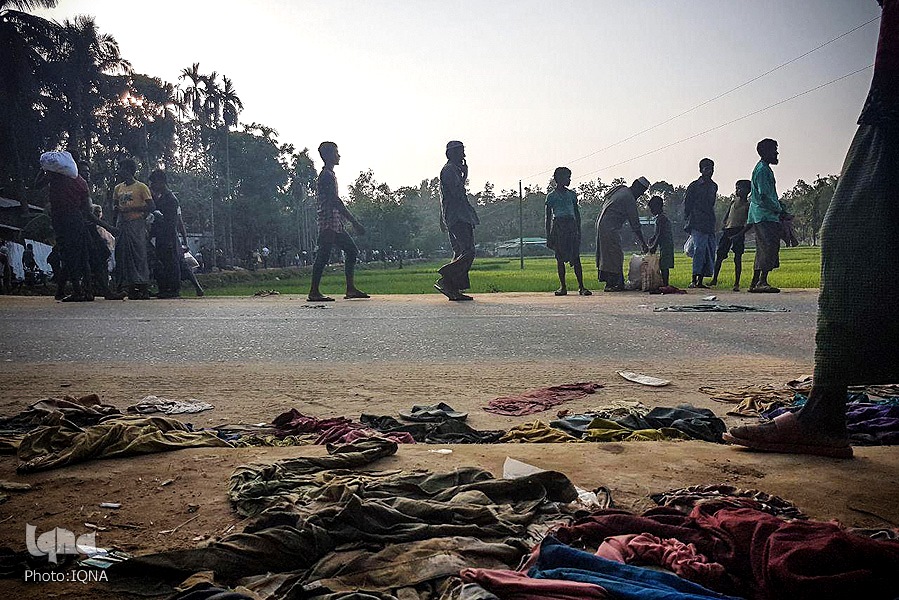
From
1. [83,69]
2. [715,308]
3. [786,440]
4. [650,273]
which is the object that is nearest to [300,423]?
[786,440]

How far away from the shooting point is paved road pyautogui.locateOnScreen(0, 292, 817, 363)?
217 inches

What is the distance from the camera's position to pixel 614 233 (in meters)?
13.7

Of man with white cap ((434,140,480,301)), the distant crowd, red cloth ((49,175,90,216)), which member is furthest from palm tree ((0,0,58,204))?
man with white cap ((434,140,480,301))

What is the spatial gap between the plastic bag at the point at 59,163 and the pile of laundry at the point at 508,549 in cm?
1039

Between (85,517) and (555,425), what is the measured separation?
2.08 metres

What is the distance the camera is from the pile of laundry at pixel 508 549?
158 centimetres

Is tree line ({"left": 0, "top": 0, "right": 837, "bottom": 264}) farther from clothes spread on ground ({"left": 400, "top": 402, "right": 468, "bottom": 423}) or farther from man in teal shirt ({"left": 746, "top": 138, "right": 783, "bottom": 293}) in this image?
clothes spread on ground ({"left": 400, "top": 402, "right": 468, "bottom": 423})

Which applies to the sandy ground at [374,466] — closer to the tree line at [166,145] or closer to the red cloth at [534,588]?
the red cloth at [534,588]

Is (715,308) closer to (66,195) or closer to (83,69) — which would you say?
(66,195)

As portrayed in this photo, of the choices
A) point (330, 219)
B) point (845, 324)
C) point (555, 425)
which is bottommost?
point (555, 425)

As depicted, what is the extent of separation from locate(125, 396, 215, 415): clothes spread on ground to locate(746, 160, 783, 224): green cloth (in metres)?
10.0

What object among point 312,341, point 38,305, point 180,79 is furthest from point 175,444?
point 180,79

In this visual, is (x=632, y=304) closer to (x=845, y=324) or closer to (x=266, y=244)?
(x=845, y=324)

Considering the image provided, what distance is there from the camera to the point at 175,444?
111 inches
